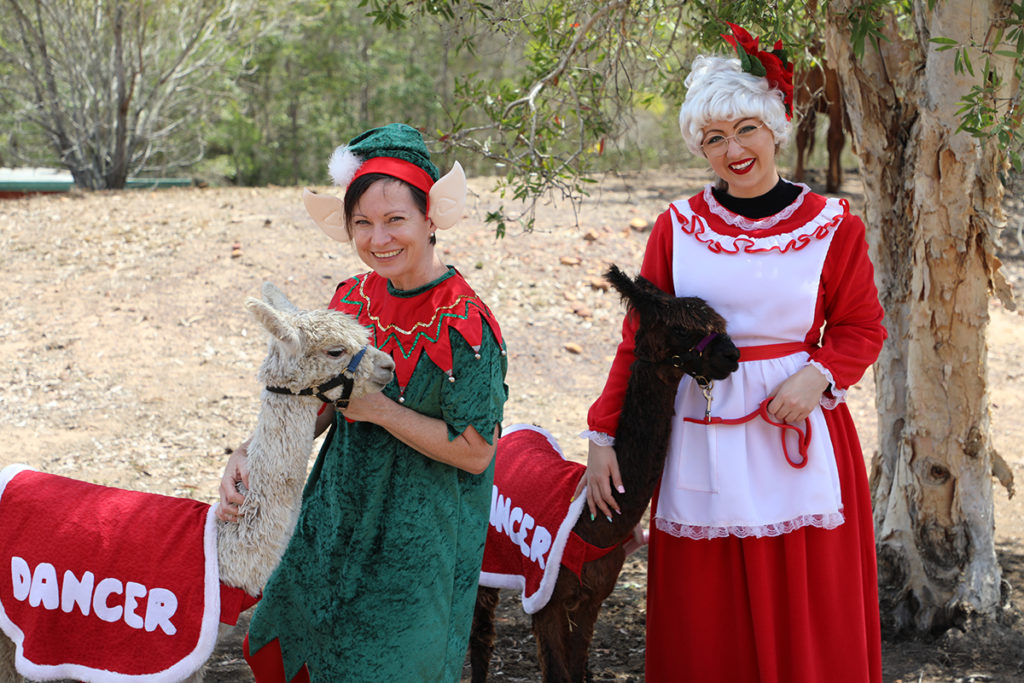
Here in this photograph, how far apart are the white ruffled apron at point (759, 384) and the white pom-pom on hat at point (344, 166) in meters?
1.04

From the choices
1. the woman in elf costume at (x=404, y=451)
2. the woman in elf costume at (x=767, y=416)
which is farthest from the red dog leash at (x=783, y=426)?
the woman in elf costume at (x=404, y=451)

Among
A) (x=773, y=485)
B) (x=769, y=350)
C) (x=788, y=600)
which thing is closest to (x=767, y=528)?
(x=773, y=485)

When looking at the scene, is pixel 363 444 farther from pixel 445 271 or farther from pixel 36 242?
pixel 36 242

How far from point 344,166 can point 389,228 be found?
0.71 feet

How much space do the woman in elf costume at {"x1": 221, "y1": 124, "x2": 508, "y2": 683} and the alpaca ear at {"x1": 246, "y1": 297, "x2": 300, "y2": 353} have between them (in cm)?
21

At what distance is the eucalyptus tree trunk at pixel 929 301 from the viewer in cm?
360

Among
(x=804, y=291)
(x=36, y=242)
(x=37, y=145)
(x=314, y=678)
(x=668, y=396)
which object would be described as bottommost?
(x=314, y=678)

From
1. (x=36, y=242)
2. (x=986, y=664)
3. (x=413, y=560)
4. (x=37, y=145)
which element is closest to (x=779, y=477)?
(x=413, y=560)

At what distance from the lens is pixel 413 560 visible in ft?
7.29

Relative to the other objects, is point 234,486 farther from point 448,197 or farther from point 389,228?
point 448,197

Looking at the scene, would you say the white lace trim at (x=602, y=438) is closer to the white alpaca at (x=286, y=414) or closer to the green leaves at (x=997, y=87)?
the white alpaca at (x=286, y=414)

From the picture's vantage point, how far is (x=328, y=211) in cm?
243

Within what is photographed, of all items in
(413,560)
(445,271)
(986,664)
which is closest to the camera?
(413,560)

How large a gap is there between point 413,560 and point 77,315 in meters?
6.93
